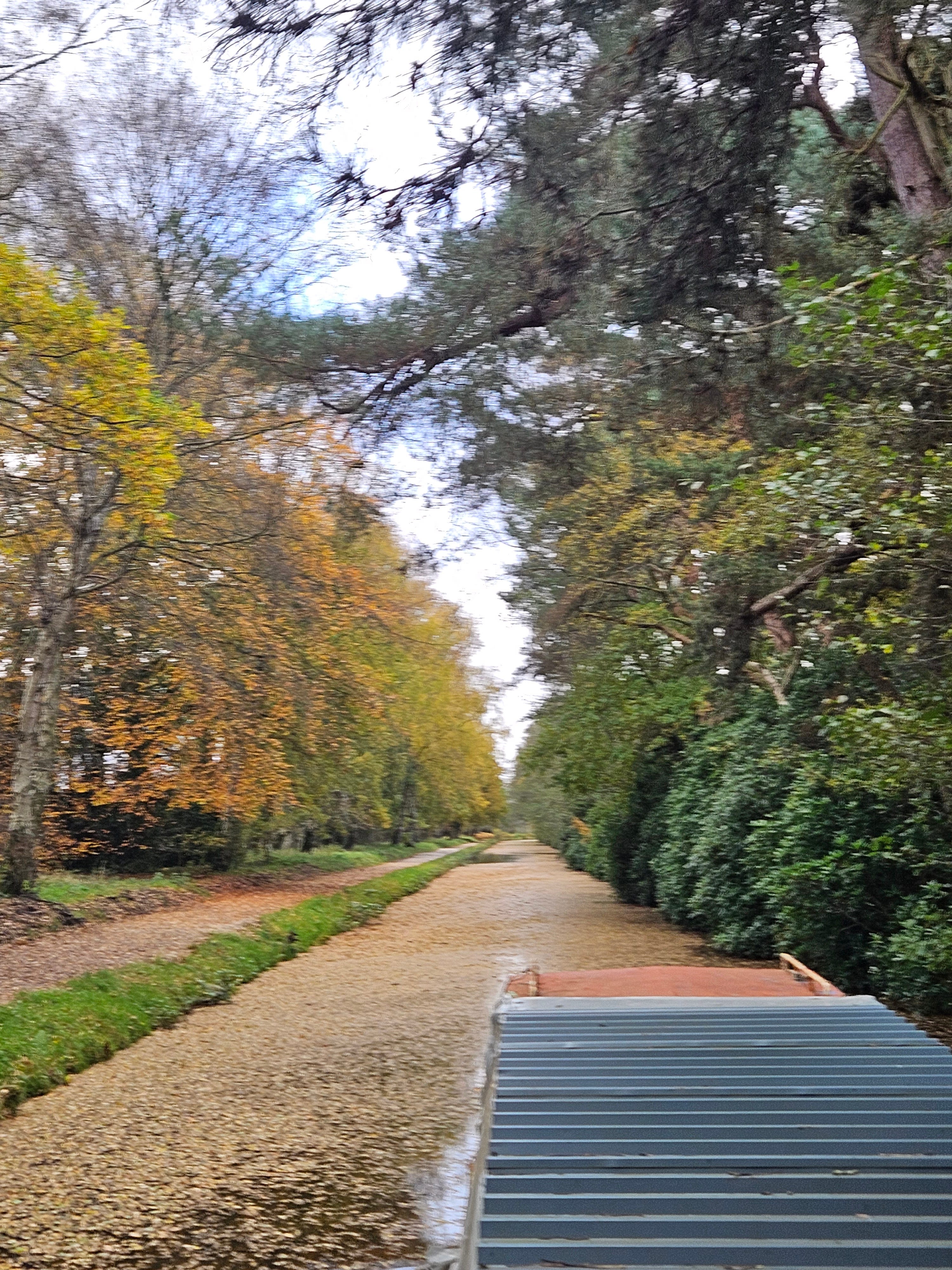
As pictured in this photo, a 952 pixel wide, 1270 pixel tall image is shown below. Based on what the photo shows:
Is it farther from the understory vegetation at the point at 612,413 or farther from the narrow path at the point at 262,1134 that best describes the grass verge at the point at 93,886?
the narrow path at the point at 262,1134

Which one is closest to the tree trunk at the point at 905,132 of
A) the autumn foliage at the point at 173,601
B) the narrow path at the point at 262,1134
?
the autumn foliage at the point at 173,601

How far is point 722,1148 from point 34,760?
1372 centimetres

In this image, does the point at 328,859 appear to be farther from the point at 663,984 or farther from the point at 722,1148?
the point at 722,1148

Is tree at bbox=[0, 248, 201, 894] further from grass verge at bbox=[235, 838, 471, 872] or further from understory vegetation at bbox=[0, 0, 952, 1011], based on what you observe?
grass verge at bbox=[235, 838, 471, 872]

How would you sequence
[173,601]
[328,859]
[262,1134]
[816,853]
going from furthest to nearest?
[328,859] < [173,601] < [816,853] < [262,1134]

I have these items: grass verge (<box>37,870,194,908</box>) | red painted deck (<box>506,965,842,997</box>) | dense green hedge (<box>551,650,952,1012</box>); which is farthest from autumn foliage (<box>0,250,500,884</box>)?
dense green hedge (<box>551,650,952,1012</box>)

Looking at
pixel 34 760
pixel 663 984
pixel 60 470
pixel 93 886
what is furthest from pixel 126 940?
pixel 663 984

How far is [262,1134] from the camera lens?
7.46 metres

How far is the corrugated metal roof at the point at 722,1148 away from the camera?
10.0 ft

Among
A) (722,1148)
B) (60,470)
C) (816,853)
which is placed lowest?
(722,1148)

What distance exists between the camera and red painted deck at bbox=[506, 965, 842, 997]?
8719mm

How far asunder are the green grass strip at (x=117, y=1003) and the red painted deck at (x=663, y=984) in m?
3.45

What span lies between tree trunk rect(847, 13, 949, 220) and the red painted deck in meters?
5.65

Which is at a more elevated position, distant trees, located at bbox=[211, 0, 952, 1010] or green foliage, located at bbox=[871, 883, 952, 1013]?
distant trees, located at bbox=[211, 0, 952, 1010]
